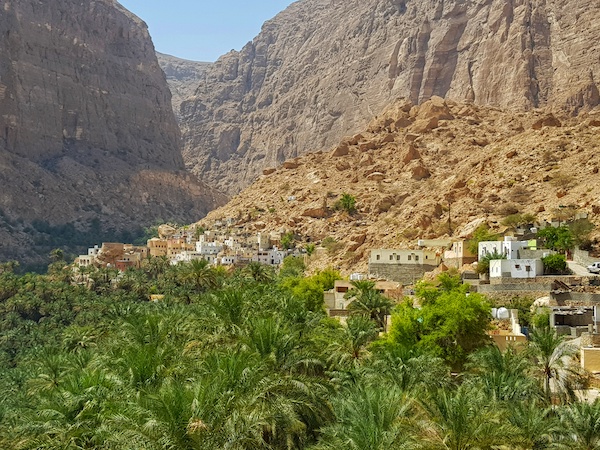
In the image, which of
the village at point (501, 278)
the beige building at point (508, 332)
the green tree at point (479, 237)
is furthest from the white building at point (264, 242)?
the beige building at point (508, 332)

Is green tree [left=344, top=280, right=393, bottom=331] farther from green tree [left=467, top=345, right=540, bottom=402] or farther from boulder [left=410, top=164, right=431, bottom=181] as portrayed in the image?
boulder [left=410, top=164, right=431, bottom=181]

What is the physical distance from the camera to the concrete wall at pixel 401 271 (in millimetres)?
67062

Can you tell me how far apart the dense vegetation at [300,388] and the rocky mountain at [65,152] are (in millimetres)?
123064

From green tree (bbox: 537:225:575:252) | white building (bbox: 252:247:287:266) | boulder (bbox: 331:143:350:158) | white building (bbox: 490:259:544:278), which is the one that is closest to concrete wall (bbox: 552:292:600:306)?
white building (bbox: 490:259:544:278)

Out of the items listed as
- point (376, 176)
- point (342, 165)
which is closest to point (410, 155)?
point (376, 176)

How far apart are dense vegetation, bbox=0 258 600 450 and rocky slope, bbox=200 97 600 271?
31259 mm

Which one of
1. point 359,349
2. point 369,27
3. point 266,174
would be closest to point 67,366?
point 359,349

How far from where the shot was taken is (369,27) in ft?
635

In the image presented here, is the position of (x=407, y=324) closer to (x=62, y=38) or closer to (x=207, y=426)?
(x=207, y=426)

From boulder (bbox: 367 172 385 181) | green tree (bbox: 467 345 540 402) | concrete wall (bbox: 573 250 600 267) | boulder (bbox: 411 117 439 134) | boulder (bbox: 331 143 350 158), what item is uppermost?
boulder (bbox: 411 117 439 134)

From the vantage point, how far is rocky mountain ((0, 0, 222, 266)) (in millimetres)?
160625

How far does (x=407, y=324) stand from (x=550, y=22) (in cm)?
12309

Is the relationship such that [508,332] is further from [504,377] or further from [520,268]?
[504,377]

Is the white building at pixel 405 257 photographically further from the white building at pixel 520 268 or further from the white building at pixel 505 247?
the white building at pixel 520 268
